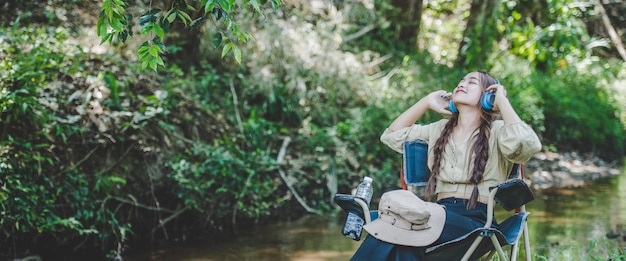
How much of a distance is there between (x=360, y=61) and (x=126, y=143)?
14.9 ft

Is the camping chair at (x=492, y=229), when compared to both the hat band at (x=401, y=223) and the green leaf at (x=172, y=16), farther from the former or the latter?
the green leaf at (x=172, y=16)

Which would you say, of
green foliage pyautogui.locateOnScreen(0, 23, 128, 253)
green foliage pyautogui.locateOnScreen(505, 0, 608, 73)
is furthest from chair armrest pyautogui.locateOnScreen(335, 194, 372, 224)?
green foliage pyautogui.locateOnScreen(505, 0, 608, 73)

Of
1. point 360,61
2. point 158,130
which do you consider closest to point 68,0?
point 158,130

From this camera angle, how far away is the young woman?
3109mm

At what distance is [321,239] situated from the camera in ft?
19.9

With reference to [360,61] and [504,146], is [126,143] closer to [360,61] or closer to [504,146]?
[504,146]

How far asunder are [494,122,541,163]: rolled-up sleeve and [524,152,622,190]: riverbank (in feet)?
19.2

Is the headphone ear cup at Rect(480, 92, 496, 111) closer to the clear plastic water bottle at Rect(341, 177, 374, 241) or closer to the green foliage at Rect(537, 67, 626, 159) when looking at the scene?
the clear plastic water bottle at Rect(341, 177, 374, 241)

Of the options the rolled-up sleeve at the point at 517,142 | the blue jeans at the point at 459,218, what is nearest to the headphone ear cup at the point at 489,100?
the rolled-up sleeve at the point at 517,142

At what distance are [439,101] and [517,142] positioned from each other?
65 centimetres

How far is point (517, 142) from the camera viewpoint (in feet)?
10.1

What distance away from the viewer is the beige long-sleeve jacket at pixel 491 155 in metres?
3.07

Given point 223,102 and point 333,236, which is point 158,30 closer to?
point 333,236

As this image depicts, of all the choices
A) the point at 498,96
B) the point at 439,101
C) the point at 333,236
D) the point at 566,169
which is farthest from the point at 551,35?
the point at 498,96
